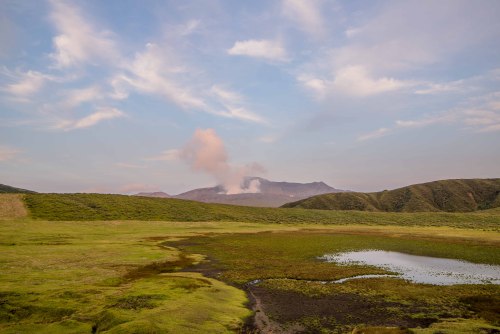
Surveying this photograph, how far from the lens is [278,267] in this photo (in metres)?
51.2

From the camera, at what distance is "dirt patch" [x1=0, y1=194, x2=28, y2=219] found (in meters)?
115

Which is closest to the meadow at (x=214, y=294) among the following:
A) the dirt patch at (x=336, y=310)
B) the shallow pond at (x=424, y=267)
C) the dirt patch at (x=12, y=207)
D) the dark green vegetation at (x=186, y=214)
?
the dirt patch at (x=336, y=310)

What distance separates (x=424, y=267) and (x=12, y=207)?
133 metres

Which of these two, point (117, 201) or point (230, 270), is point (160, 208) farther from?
point (230, 270)

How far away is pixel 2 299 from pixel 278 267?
110 ft

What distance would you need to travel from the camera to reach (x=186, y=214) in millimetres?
159000

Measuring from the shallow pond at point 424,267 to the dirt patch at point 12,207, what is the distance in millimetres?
105635

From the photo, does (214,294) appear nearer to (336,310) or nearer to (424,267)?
(336,310)

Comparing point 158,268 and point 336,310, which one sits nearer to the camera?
point 336,310

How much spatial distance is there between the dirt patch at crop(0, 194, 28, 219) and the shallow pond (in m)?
106

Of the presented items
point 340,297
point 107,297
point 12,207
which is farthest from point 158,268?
point 12,207

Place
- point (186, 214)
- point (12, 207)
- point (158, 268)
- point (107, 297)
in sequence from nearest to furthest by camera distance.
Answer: point (107, 297) < point (158, 268) < point (12, 207) < point (186, 214)

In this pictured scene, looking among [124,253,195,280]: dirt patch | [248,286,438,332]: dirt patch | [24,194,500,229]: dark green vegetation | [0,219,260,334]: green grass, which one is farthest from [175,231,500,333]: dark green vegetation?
[24,194,500,229]: dark green vegetation

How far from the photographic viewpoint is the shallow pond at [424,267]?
140 ft
